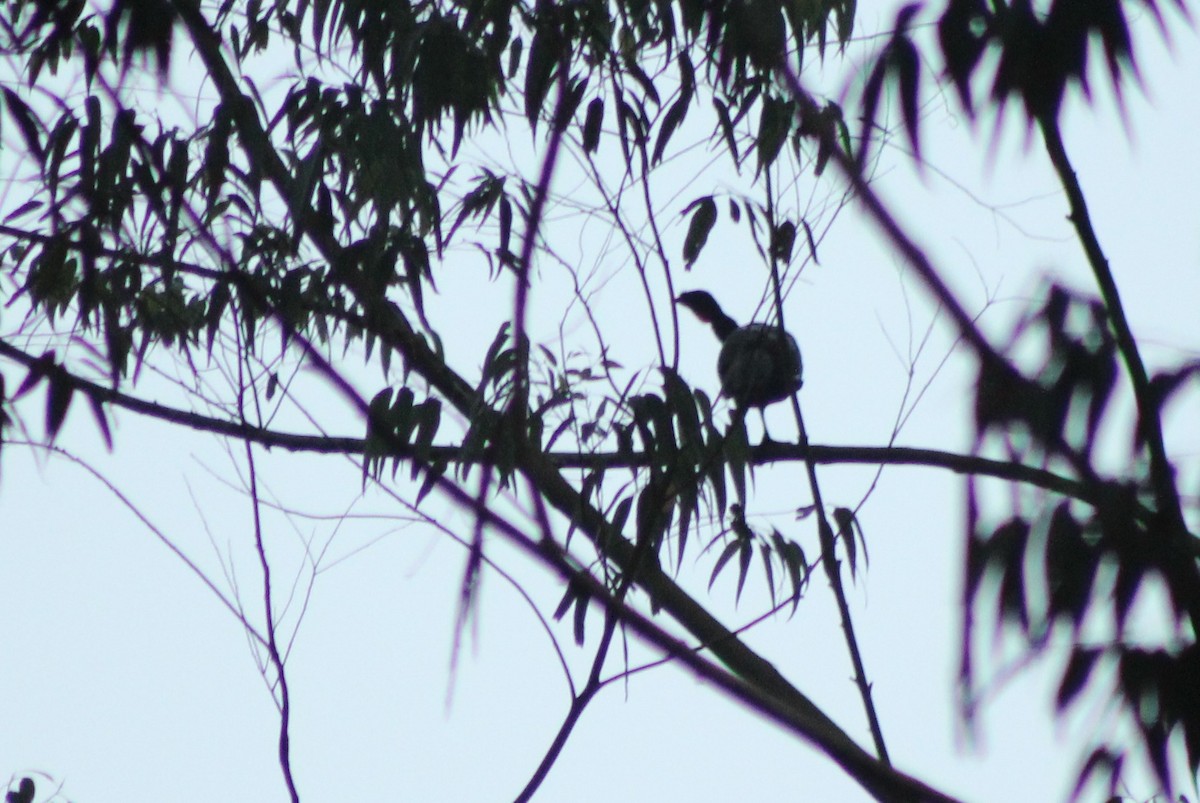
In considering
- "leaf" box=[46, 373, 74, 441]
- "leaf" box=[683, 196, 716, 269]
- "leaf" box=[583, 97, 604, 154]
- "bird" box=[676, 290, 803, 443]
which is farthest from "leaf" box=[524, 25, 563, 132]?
"leaf" box=[46, 373, 74, 441]

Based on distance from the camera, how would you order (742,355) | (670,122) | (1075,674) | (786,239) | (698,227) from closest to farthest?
(1075,674)
(786,239)
(670,122)
(698,227)
(742,355)

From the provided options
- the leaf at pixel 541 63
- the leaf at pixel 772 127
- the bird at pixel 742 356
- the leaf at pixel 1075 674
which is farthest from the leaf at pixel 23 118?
the leaf at pixel 1075 674

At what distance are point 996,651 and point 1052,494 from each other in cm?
14

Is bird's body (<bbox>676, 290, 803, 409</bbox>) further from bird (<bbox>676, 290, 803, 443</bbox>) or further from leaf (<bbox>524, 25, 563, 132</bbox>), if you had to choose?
leaf (<bbox>524, 25, 563, 132</bbox>)

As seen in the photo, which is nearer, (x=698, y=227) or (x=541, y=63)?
(x=541, y=63)

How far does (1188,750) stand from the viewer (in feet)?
3.86

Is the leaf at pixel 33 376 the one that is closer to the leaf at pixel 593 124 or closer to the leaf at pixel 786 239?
the leaf at pixel 593 124

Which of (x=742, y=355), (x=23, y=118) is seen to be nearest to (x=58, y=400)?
(x=23, y=118)

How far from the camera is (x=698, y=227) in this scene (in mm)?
2617

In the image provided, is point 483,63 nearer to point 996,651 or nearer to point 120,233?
point 120,233

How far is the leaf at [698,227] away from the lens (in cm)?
261

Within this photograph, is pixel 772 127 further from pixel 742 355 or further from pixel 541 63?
pixel 742 355

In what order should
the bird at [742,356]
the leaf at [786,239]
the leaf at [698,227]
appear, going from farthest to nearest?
1. the bird at [742,356]
2. the leaf at [698,227]
3. the leaf at [786,239]

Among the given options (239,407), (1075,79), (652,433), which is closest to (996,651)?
(1075,79)
